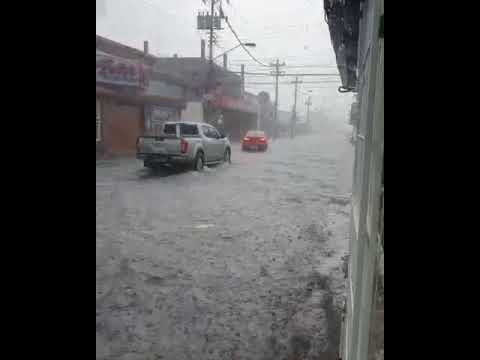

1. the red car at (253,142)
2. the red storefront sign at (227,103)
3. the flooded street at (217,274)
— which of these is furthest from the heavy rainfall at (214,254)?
the red storefront sign at (227,103)

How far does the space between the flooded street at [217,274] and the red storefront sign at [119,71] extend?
30.3 ft

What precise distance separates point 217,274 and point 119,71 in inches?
636

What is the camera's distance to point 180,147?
1350cm

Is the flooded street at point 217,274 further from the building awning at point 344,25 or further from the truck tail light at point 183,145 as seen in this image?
the truck tail light at point 183,145

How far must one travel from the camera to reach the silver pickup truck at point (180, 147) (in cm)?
1355

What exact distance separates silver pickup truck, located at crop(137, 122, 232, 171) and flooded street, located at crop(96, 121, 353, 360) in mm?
2696
